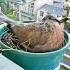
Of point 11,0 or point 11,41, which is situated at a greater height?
point 11,41

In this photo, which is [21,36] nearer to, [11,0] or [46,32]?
[46,32]

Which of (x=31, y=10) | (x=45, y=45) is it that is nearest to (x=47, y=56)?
(x=45, y=45)

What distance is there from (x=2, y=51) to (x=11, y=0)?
5193mm

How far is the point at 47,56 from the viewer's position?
21.6 inches

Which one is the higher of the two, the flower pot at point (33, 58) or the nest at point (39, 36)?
the nest at point (39, 36)

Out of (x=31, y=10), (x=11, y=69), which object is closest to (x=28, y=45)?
(x=11, y=69)

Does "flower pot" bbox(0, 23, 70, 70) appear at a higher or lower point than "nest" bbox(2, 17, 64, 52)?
lower

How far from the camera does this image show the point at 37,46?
0.57 meters

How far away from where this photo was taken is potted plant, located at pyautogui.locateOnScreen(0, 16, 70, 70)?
0.55 metres

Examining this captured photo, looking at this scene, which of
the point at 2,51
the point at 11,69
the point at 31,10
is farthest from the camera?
the point at 31,10

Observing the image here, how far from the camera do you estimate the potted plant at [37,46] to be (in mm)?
549

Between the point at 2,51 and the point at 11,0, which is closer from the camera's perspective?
the point at 2,51

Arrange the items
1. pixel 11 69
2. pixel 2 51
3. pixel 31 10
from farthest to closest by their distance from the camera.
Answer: pixel 31 10 < pixel 2 51 < pixel 11 69

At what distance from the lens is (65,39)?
668 millimetres
